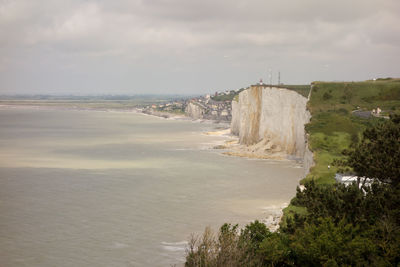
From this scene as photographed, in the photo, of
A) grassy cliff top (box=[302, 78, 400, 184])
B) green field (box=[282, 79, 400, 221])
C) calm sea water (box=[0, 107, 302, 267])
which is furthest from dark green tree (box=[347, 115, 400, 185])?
grassy cliff top (box=[302, 78, 400, 184])

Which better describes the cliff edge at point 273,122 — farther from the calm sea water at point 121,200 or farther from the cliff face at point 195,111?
the cliff face at point 195,111

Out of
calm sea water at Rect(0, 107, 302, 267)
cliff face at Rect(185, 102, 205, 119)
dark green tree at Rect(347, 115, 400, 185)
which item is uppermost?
dark green tree at Rect(347, 115, 400, 185)

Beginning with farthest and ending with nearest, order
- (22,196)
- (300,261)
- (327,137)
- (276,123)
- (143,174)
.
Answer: (276,123) < (143,174) < (327,137) < (22,196) < (300,261)

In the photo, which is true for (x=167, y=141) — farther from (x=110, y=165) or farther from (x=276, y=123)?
(x=110, y=165)

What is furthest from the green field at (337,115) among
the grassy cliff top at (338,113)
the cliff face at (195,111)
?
the cliff face at (195,111)

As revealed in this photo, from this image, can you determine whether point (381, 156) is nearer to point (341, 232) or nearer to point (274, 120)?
point (341, 232)

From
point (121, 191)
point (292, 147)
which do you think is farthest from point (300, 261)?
point (292, 147)

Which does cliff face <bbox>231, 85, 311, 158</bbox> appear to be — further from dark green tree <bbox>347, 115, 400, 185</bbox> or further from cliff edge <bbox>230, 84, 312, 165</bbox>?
dark green tree <bbox>347, 115, 400, 185</bbox>
